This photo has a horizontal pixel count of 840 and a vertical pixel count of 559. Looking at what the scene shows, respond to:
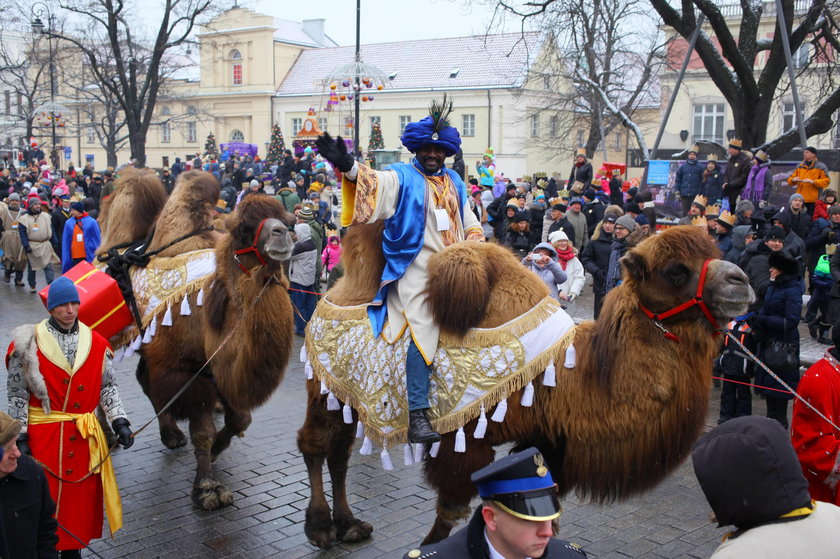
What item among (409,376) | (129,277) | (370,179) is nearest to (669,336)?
(409,376)

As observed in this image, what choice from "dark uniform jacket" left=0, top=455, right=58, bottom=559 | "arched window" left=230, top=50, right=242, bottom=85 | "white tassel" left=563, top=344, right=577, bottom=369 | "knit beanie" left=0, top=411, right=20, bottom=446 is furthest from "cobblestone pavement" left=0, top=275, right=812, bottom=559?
"arched window" left=230, top=50, right=242, bottom=85

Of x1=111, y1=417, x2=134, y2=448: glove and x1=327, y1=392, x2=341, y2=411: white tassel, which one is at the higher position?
x1=327, y1=392, x2=341, y2=411: white tassel

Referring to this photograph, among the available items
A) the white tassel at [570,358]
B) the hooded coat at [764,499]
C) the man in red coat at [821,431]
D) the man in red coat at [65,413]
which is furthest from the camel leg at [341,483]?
the hooded coat at [764,499]

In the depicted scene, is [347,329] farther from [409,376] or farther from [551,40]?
[551,40]

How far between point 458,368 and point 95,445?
2288 millimetres

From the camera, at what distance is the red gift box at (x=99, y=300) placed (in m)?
6.58

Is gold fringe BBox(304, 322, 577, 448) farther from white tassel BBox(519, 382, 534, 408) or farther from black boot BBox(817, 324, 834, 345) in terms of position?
black boot BBox(817, 324, 834, 345)

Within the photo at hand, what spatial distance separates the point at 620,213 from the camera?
40.1 feet

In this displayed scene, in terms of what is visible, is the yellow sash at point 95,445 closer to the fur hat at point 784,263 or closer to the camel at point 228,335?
the camel at point 228,335

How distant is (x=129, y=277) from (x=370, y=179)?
3.43 m

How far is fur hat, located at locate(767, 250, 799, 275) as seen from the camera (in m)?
7.56

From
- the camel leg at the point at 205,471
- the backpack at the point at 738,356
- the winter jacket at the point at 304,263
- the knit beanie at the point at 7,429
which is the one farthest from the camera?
the winter jacket at the point at 304,263

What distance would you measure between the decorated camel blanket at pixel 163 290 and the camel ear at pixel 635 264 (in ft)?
12.1

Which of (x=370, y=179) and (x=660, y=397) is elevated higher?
(x=370, y=179)
